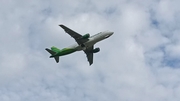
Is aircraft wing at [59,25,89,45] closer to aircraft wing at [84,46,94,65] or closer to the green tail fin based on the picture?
aircraft wing at [84,46,94,65]

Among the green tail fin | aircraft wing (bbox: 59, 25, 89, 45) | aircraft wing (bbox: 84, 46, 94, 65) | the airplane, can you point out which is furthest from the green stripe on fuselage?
aircraft wing (bbox: 84, 46, 94, 65)

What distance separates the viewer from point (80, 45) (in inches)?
5546

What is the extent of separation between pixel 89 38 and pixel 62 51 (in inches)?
433

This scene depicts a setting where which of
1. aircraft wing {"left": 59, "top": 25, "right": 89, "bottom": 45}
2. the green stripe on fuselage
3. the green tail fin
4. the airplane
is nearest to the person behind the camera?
aircraft wing {"left": 59, "top": 25, "right": 89, "bottom": 45}

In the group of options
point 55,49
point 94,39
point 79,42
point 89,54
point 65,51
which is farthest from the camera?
point 89,54

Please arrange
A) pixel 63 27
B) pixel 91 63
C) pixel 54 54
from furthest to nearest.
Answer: pixel 91 63 → pixel 54 54 → pixel 63 27

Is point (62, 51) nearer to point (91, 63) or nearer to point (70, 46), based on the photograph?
point (70, 46)

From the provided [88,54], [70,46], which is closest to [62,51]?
[70,46]

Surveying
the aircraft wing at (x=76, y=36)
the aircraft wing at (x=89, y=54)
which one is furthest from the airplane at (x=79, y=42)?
the aircraft wing at (x=89, y=54)

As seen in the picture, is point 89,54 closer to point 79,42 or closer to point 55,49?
point 79,42

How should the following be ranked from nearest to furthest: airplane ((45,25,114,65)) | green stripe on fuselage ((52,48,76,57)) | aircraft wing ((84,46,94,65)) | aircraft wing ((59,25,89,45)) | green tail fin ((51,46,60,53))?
aircraft wing ((59,25,89,45)) < airplane ((45,25,114,65)) < green stripe on fuselage ((52,48,76,57)) < green tail fin ((51,46,60,53)) < aircraft wing ((84,46,94,65))

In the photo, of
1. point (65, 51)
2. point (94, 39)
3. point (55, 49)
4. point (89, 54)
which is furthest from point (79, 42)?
point (55, 49)

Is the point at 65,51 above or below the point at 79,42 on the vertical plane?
below

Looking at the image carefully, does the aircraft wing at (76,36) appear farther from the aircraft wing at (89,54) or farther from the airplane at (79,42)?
the aircraft wing at (89,54)
